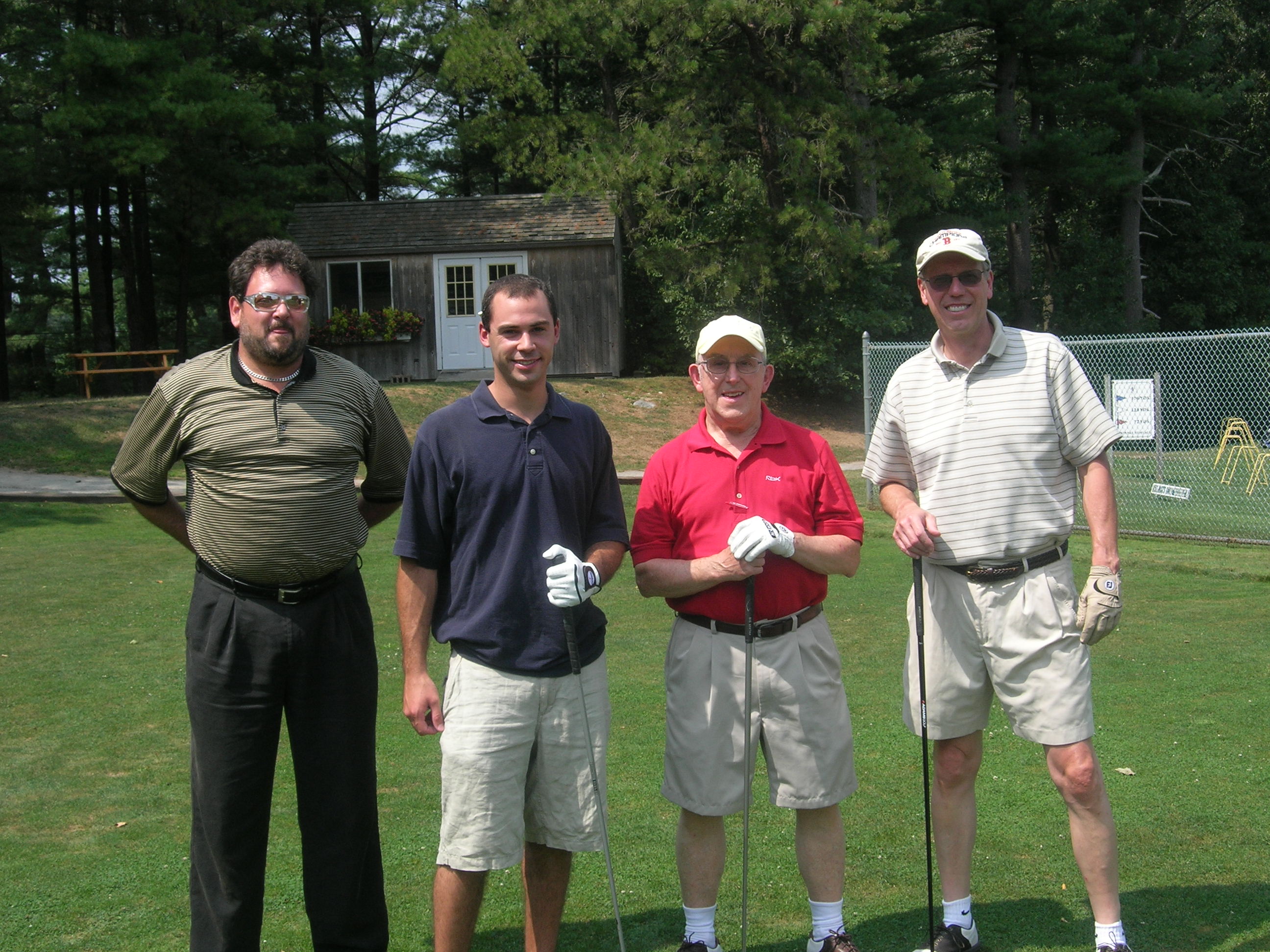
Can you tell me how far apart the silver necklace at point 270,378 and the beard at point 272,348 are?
4 cm

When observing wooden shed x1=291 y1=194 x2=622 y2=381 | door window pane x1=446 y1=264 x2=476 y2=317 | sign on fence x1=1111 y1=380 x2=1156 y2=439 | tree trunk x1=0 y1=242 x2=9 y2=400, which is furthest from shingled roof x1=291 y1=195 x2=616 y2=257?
sign on fence x1=1111 y1=380 x2=1156 y2=439

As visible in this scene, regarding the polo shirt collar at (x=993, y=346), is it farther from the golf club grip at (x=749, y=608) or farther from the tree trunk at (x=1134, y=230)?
the tree trunk at (x=1134, y=230)

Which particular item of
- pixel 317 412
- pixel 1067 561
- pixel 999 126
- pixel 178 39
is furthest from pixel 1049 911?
pixel 999 126

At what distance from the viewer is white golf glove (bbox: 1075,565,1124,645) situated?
338cm

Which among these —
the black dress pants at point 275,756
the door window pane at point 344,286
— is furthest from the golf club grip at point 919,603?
the door window pane at point 344,286

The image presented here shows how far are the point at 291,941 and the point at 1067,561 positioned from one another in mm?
2698

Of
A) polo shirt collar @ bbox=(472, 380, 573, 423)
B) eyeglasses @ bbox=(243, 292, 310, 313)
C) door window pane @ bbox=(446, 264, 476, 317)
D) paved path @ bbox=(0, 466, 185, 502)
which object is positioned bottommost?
paved path @ bbox=(0, 466, 185, 502)

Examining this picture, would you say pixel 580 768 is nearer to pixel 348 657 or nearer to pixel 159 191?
pixel 348 657

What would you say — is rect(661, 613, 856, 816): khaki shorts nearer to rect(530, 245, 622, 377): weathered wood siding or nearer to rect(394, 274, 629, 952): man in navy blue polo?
rect(394, 274, 629, 952): man in navy blue polo

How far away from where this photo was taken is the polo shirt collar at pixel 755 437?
3516 mm

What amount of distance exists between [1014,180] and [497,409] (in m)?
28.4

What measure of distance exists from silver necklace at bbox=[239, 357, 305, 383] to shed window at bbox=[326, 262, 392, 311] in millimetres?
21294

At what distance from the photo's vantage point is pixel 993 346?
3.61 meters

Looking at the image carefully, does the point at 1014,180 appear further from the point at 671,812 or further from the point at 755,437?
the point at 755,437
